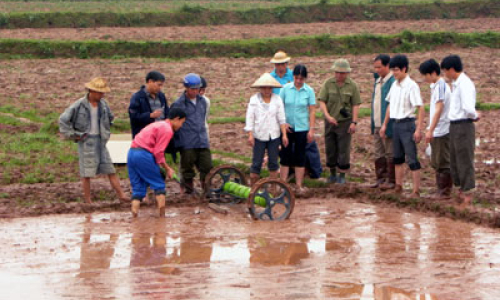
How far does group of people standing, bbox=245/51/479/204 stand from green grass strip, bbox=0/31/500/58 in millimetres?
13990

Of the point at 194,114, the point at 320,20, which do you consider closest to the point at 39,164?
the point at 194,114

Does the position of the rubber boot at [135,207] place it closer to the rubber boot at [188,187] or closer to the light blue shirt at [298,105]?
the rubber boot at [188,187]

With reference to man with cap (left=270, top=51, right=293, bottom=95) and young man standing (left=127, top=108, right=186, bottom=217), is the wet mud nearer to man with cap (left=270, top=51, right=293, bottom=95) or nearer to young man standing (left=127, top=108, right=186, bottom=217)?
young man standing (left=127, top=108, right=186, bottom=217)

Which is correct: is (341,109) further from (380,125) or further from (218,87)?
(218,87)

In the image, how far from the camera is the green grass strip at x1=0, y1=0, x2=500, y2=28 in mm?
29562

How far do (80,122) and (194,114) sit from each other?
1.52m

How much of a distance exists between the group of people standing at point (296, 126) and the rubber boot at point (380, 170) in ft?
0.05

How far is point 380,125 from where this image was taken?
10.7 metres

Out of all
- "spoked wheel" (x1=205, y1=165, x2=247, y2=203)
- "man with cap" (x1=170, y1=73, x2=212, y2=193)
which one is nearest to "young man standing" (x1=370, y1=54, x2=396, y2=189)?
"spoked wheel" (x1=205, y1=165, x2=247, y2=203)

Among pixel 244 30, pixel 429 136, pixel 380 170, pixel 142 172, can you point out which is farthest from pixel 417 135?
pixel 244 30

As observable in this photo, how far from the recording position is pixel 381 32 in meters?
27.5

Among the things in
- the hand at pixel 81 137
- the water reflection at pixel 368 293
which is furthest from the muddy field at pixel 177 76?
the water reflection at pixel 368 293

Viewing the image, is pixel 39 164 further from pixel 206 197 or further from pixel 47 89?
pixel 47 89

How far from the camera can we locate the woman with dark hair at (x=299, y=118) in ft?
34.8
